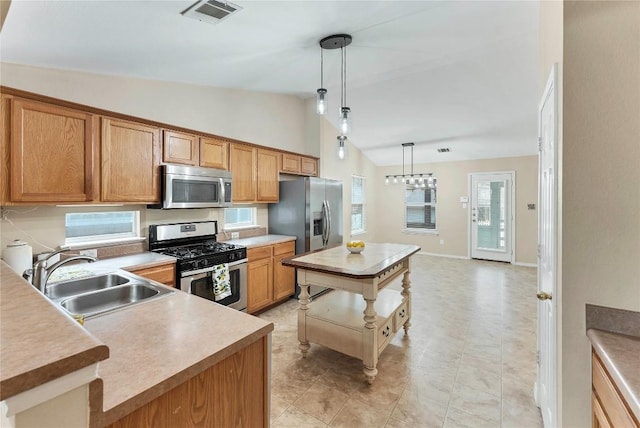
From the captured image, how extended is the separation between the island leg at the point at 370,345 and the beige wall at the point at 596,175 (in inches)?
46.8

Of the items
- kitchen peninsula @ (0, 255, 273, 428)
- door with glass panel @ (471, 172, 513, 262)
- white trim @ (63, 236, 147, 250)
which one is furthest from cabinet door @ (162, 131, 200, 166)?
door with glass panel @ (471, 172, 513, 262)

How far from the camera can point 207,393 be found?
0.97 meters

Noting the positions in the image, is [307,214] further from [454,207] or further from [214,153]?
[454,207]

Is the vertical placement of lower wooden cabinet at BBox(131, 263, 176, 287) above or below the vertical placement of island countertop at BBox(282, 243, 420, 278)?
below

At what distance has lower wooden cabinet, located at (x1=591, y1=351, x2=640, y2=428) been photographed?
0.88 m

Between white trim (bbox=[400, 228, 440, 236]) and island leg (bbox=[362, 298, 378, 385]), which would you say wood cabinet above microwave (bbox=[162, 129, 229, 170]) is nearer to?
island leg (bbox=[362, 298, 378, 385])

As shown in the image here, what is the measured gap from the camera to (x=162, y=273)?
8.69 ft

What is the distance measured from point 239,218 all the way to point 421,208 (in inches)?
196

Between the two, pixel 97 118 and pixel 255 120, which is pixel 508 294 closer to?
pixel 255 120

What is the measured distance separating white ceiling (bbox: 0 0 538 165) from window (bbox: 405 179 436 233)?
2.62 meters

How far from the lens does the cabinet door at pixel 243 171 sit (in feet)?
12.1

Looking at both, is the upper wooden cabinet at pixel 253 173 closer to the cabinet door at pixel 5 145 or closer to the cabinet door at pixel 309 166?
the cabinet door at pixel 309 166

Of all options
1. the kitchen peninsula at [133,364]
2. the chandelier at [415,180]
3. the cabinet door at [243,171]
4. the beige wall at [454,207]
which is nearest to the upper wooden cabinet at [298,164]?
the cabinet door at [243,171]

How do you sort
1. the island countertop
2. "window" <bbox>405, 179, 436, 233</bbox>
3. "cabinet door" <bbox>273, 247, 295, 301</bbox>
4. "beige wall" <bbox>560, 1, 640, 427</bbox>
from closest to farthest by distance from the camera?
1. "beige wall" <bbox>560, 1, 640, 427</bbox>
2. the island countertop
3. "cabinet door" <bbox>273, 247, 295, 301</bbox>
4. "window" <bbox>405, 179, 436, 233</bbox>
